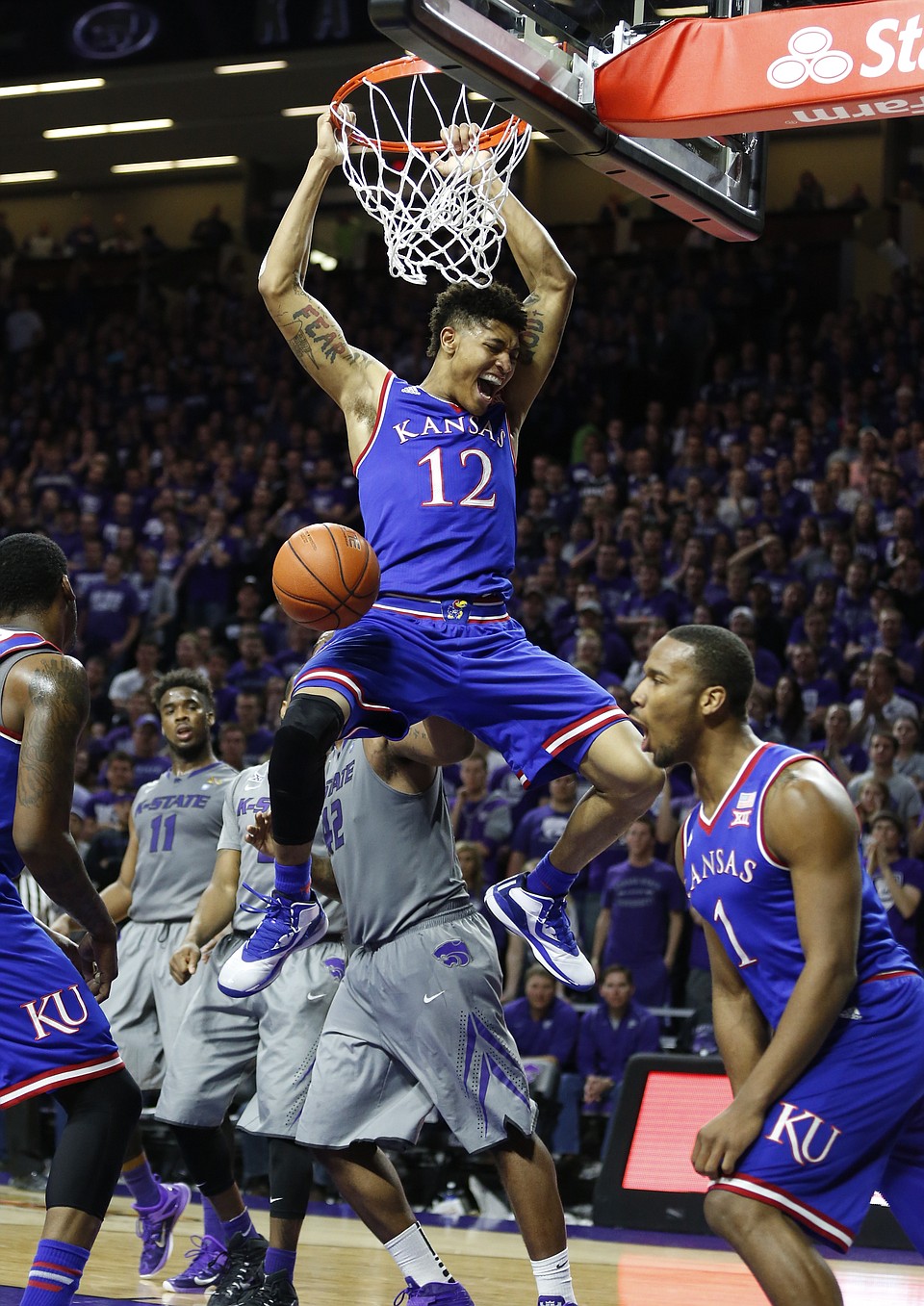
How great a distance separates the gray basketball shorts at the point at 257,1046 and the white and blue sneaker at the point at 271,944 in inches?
44.6

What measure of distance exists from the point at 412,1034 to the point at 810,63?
3403mm

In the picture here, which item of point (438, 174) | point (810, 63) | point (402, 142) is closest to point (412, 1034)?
point (438, 174)

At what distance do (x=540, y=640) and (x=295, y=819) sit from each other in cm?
764

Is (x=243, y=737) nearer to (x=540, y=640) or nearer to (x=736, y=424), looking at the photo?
(x=540, y=640)

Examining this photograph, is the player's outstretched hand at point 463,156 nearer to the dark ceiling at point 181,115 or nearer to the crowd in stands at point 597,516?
the crowd in stands at point 597,516

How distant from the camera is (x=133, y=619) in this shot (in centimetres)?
1435

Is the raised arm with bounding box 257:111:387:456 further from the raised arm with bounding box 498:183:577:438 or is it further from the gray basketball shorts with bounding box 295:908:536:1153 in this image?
the gray basketball shorts with bounding box 295:908:536:1153

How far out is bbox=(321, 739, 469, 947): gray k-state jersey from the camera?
5340mm

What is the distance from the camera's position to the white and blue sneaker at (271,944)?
16.0 ft

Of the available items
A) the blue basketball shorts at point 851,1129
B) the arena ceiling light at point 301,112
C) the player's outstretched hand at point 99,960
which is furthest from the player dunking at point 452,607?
the arena ceiling light at point 301,112

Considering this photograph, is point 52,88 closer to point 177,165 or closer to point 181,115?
point 181,115

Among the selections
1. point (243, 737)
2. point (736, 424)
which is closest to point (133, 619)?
point (243, 737)

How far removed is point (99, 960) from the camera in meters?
4.58

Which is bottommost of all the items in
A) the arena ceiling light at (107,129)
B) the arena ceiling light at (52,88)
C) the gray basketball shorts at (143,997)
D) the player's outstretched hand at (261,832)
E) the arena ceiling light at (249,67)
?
the gray basketball shorts at (143,997)
